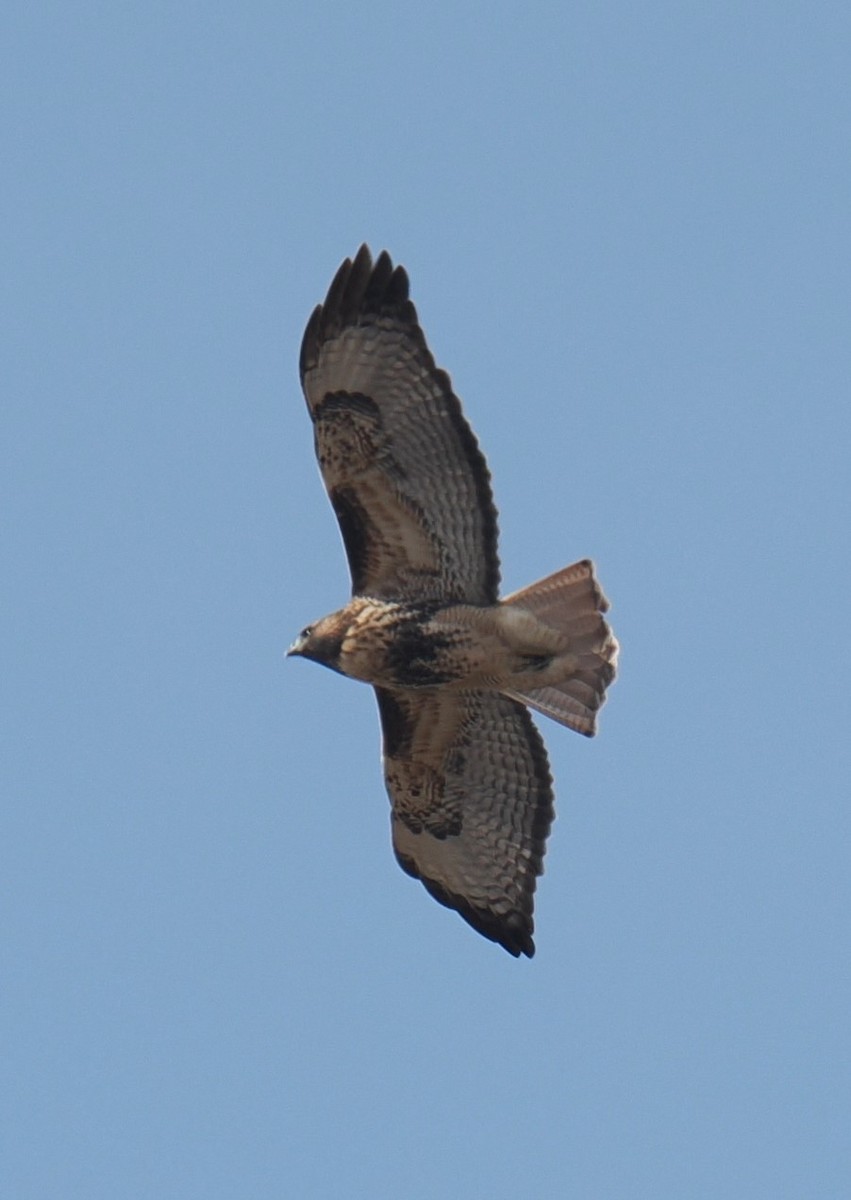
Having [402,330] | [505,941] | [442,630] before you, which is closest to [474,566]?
[442,630]

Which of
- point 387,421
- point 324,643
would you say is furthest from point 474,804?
point 387,421

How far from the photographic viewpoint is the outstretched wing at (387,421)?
13.7m

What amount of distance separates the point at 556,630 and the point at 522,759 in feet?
4.70

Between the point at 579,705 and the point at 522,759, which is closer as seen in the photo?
the point at 579,705

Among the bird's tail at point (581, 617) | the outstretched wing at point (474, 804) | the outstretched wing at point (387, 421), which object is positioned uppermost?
the outstretched wing at point (387, 421)

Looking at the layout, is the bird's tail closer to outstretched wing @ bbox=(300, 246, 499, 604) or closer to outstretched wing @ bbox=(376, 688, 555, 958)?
outstretched wing @ bbox=(300, 246, 499, 604)

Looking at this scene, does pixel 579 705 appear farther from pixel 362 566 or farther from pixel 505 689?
pixel 362 566

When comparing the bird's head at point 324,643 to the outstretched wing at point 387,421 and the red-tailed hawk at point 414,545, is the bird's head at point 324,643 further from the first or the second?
the outstretched wing at point 387,421

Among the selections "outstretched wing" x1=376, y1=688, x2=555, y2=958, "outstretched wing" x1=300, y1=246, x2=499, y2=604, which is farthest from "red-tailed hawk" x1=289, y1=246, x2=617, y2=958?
"outstretched wing" x1=376, y1=688, x2=555, y2=958

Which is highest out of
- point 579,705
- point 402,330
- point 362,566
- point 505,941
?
point 402,330

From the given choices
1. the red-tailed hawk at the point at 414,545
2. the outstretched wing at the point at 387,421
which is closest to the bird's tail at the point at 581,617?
the red-tailed hawk at the point at 414,545

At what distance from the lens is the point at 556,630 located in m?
13.8

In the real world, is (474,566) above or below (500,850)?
above

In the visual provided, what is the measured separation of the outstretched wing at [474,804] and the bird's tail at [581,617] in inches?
36.3
